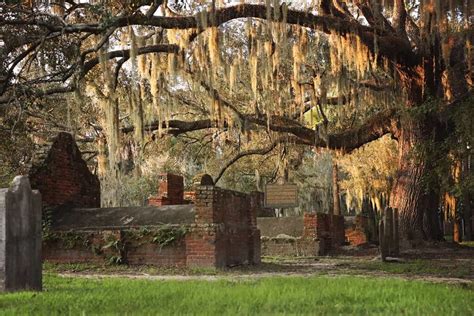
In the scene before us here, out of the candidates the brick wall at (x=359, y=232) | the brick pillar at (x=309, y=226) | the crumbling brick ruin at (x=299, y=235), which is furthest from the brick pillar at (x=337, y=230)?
→ the brick wall at (x=359, y=232)

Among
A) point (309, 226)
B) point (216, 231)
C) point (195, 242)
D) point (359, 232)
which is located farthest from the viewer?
point (359, 232)

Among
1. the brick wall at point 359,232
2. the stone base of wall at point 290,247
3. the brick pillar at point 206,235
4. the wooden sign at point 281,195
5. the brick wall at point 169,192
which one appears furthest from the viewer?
the brick wall at point 359,232

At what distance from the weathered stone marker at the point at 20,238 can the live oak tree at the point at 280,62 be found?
13.4 feet

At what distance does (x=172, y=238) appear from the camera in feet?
48.9

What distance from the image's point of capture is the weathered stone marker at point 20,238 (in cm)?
807

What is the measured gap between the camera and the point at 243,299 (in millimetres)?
7465

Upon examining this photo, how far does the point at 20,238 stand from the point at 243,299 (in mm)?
3085

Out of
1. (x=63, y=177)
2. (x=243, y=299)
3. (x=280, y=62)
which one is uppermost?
(x=280, y=62)

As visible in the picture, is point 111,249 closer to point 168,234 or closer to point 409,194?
point 168,234

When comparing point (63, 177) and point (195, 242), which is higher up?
point (63, 177)

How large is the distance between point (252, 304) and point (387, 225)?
10697 millimetres

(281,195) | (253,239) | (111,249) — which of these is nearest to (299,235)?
(281,195)

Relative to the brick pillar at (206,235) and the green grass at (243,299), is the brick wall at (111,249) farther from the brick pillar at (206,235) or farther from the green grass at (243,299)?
the green grass at (243,299)

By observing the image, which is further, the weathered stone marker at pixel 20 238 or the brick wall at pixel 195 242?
the brick wall at pixel 195 242
